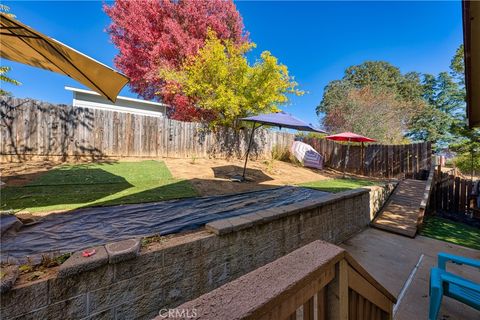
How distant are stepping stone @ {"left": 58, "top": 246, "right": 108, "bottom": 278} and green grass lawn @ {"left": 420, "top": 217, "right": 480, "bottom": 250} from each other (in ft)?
21.7

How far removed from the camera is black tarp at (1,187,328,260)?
2.01 m

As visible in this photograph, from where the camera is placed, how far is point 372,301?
4.00ft

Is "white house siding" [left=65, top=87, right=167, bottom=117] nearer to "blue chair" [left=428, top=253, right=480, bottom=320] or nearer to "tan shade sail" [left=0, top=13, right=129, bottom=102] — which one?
"tan shade sail" [left=0, top=13, right=129, bottom=102]

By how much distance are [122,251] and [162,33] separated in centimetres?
1320

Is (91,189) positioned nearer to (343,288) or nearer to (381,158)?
(343,288)

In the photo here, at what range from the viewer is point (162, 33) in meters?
11.8

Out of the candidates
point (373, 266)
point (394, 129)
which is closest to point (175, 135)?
point (373, 266)

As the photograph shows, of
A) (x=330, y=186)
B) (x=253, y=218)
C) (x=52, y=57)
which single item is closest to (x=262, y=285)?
(x=253, y=218)

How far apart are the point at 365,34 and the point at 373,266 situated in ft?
50.3

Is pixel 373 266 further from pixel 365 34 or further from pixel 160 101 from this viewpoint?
pixel 365 34

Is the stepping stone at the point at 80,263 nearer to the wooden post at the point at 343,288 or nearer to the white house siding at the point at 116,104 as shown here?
the wooden post at the point at 343,288

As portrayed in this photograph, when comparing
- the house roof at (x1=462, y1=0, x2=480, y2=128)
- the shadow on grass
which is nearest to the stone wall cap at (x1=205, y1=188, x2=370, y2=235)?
the shadow on grass

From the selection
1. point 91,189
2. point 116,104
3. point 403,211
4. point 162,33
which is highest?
point 162,33

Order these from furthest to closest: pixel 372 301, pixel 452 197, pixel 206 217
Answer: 1. pixel 452 197
2. pixel 206 217
3. pixel 372 301
